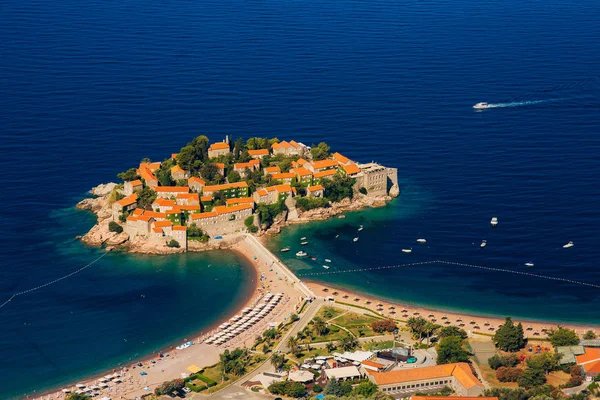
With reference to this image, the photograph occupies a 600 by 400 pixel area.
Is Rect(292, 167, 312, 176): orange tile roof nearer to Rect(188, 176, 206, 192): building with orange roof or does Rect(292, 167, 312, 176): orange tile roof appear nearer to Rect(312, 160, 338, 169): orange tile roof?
Rect(312, 160, 338, 169): orange tile roof

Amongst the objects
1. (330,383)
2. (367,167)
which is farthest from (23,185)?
(330,383)

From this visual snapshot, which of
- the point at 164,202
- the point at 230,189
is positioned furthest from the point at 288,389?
the point at 230,189

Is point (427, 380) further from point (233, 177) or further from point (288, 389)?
point (233, 177)

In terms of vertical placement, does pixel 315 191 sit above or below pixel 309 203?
above

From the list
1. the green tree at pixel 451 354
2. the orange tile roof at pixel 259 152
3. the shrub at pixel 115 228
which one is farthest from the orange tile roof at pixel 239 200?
the green tree at pixel 451 354

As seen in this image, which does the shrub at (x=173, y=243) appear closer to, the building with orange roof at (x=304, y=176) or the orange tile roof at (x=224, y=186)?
the orange tile roof at (x=224, y=186)

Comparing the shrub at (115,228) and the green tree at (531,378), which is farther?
the shrub at (115,228)
